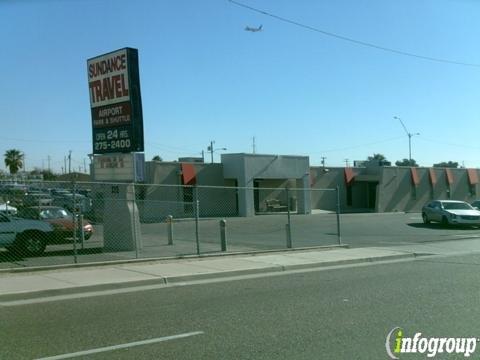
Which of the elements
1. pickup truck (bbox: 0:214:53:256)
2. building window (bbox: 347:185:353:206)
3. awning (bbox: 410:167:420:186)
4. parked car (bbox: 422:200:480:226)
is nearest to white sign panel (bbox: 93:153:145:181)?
pickup truck (bbox: 0:214:53:256)

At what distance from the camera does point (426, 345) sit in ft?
21.6

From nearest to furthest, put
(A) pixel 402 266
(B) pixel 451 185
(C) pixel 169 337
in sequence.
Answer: (C) pixel 169 337 < (A) pixel 402 266 < (B) pixel 451 185

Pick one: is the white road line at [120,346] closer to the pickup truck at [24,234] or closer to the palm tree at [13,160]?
the pickup truck at [24,234]

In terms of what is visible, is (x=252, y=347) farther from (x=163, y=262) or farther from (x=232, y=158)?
(x=232, y=158)

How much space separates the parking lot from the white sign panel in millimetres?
2050

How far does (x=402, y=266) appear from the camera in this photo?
47.3ft

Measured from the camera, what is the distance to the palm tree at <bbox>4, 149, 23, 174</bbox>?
9294 centimetres

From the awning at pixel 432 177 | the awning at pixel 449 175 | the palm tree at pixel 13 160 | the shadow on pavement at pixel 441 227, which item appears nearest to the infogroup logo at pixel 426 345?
the shadow on pavement at pixel 441 227

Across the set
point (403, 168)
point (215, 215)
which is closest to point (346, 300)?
point (215, 215)

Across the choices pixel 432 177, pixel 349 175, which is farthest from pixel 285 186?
pixel 432 177

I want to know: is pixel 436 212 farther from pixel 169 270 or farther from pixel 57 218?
pixel 169 270

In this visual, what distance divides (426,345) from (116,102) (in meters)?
12.9

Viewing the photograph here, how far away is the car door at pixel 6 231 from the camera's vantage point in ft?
48.4

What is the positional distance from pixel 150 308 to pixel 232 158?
111ft
